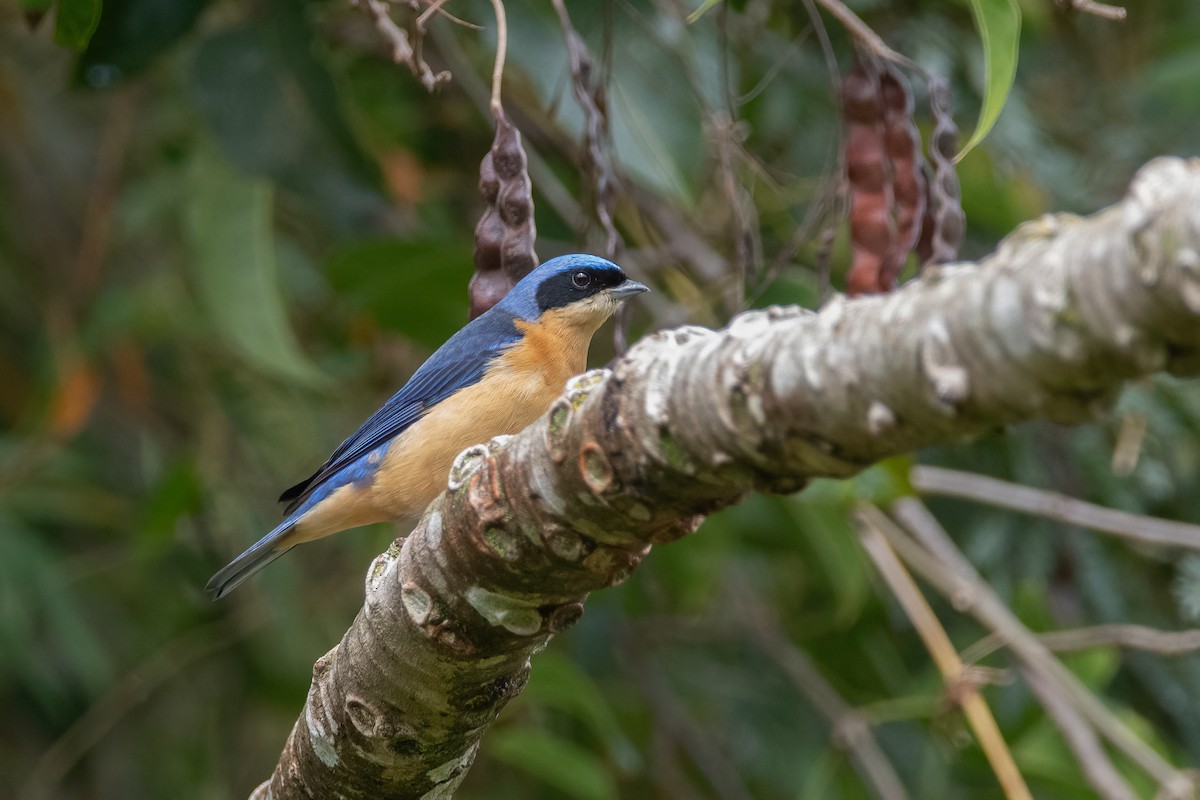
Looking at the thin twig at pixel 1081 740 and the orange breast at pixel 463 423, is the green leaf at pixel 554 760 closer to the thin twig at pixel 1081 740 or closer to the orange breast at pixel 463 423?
the orange breast at pixel 463 423

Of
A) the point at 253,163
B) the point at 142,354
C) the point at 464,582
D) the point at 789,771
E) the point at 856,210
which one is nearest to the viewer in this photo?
the point at 464,582

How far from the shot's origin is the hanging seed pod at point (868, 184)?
3.34 m

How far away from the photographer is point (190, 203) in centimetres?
540

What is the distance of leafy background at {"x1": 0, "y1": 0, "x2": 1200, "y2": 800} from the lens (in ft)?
16.2

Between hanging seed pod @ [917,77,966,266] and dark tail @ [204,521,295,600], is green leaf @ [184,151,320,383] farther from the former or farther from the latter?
hanging seed pod @ [917,77,966,266]

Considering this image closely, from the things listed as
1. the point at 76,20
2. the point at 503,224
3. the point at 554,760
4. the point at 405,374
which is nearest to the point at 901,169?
the point at 503,224

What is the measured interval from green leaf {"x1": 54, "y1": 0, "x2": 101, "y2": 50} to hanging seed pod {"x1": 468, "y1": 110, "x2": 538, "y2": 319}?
42.8 inches

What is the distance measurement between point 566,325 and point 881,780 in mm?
2095

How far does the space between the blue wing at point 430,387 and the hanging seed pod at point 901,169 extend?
1498mm

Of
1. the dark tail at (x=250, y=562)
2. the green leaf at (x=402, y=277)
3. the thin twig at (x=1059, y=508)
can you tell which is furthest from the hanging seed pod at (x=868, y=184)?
the dark tail at (x=250, y=562)

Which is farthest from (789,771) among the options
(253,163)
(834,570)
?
(253,163)

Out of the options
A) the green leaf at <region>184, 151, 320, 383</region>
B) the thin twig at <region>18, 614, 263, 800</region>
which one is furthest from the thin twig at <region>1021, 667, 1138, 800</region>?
the thin twig at <region>18, 614, 263, 800</region>

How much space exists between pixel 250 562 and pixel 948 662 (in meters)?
2.32

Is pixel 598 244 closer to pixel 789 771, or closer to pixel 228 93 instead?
pixel 228 93
